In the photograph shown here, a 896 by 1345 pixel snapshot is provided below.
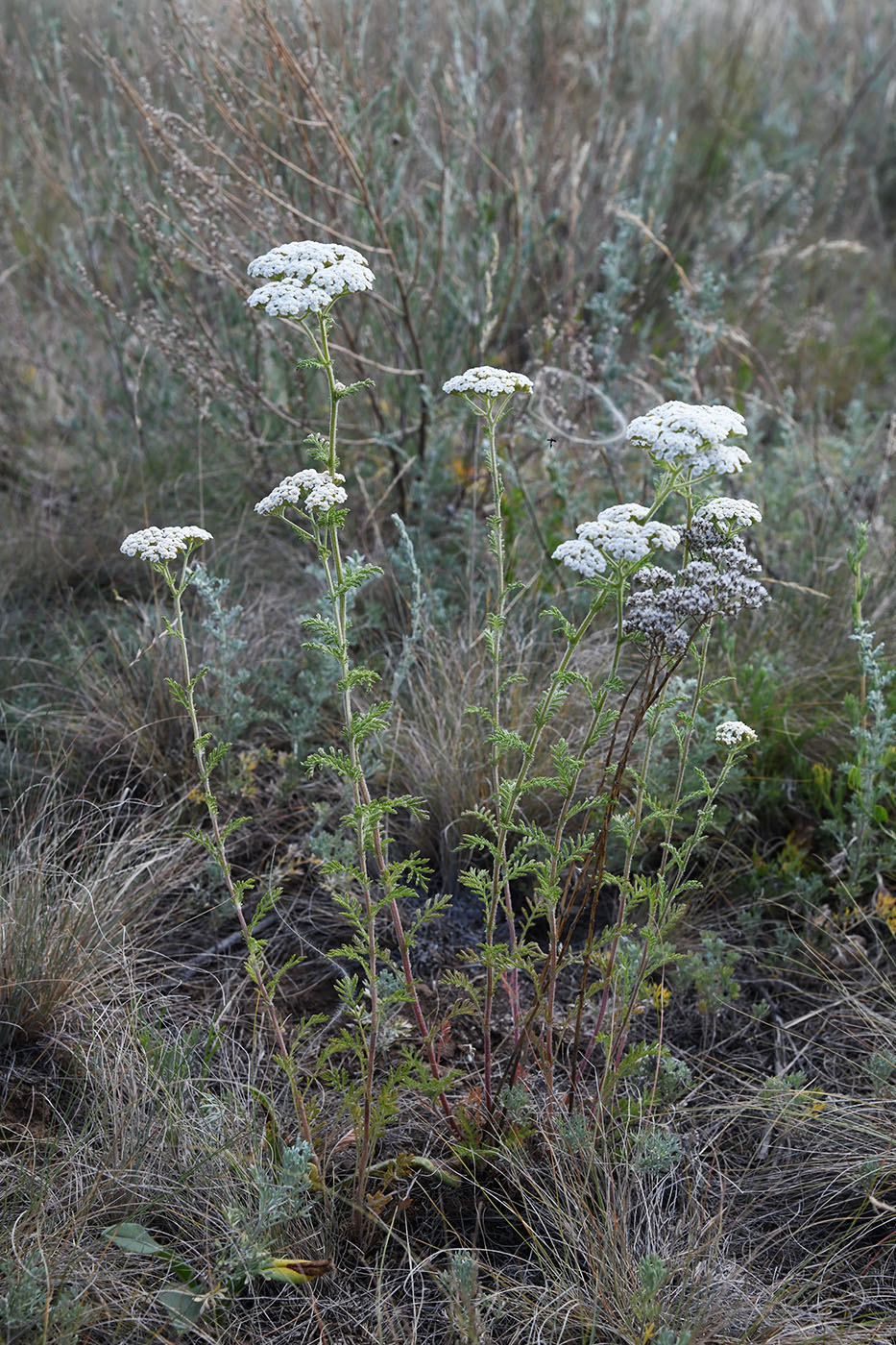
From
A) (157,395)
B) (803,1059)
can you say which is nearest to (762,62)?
(157,395)

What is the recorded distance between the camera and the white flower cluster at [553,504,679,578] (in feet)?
4.53

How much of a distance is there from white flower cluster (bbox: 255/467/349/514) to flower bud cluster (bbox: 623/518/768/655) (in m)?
0.45

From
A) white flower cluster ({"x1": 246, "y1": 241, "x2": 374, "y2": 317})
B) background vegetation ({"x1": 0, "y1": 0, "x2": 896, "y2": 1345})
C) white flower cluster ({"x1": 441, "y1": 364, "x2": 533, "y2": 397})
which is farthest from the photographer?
background vegetation ({"x1": 0, "y1": 0, "x2": 896, "y2": 1345})

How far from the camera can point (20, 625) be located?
3.13 meters

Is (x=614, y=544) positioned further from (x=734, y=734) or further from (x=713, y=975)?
(x=713, y=975)

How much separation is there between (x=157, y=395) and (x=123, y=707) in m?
1.87

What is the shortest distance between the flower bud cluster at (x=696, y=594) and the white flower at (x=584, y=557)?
0.29ft

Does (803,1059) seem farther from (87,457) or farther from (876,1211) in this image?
(87,457)

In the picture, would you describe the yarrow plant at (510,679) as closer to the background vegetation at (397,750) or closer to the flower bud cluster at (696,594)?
the flower bud cluster at (696,594)

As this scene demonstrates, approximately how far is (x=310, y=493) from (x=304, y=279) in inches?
12.0

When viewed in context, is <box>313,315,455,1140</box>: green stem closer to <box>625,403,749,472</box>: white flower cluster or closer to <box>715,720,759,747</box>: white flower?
<box>625,403,749,472</box>: white flower cluster

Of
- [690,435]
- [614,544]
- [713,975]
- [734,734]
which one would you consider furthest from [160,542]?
[713,975]

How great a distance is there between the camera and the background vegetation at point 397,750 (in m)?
1.66

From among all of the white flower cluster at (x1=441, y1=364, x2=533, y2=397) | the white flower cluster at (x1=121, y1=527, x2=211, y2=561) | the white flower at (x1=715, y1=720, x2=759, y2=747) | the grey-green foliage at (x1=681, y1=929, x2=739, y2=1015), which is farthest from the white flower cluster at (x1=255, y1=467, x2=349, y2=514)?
the grey-green foliage at (x1=681, y1=929, x2=739, y2=1015)
